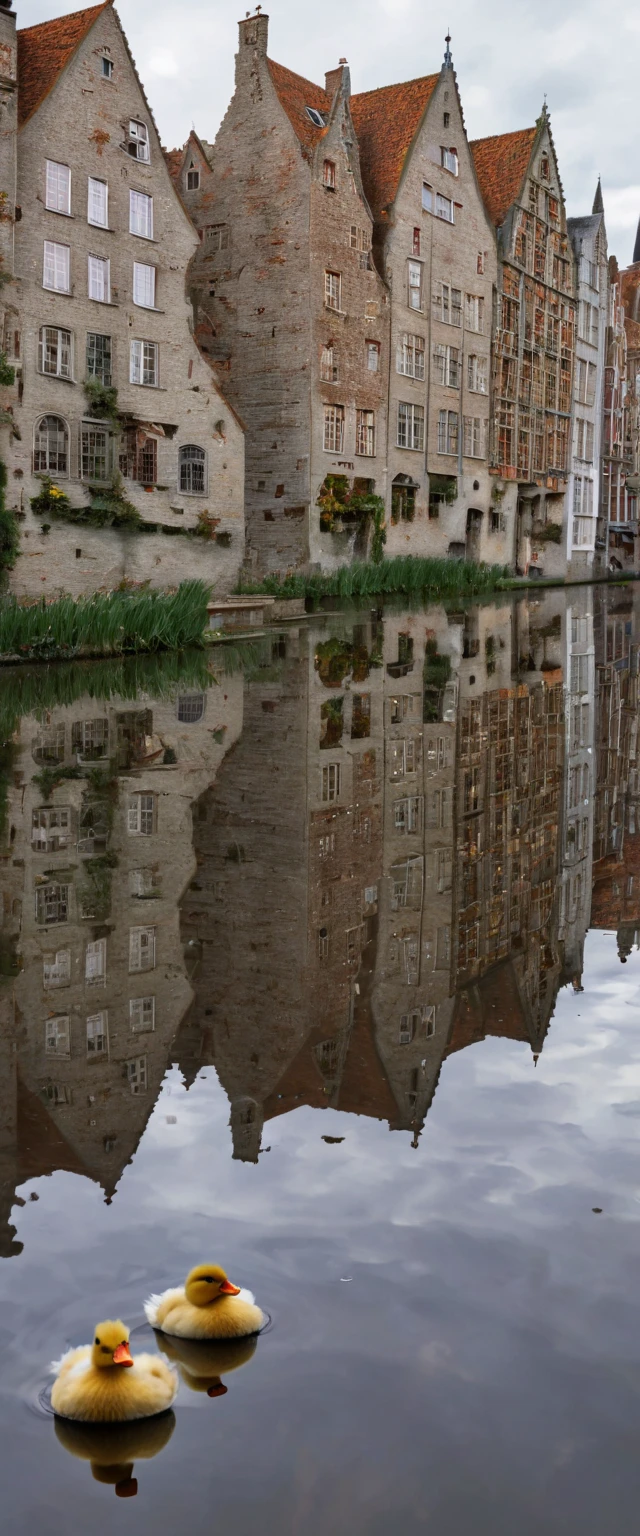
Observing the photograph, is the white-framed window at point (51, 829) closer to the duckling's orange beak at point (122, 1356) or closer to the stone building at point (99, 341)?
the duckling's orange beak at point (122, 1356)

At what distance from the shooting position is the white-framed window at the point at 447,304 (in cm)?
5144

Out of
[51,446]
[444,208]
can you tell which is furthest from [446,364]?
[51,446]

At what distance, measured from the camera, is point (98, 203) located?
34250 millimetres

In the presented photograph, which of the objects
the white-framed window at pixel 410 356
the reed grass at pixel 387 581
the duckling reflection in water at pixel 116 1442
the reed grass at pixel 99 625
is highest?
the white-framed window at pixel 410 356

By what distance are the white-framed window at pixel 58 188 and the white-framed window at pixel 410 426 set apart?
61.5ft

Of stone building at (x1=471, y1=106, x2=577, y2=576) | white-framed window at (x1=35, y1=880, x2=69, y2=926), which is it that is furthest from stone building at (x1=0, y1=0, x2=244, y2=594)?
white-framed window at (x1=35, y1=880, x2=69, y2=926)

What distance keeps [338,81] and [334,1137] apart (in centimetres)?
4769

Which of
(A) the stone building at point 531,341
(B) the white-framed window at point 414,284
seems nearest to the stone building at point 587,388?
(A) the stone building at point 531,341

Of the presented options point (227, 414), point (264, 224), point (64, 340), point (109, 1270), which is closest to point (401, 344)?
point (264, 224)

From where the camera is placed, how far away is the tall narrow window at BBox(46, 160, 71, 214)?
32.5 metres

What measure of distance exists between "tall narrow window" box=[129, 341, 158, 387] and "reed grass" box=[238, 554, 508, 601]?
6.36m

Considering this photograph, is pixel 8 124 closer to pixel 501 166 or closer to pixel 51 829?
pixel 51 829

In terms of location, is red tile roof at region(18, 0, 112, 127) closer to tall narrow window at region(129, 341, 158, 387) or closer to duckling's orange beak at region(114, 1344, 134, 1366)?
tall narrow window at region(129, 341, 158, 387)

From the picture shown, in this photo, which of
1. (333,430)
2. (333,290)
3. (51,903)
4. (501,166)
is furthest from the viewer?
(501,166)
